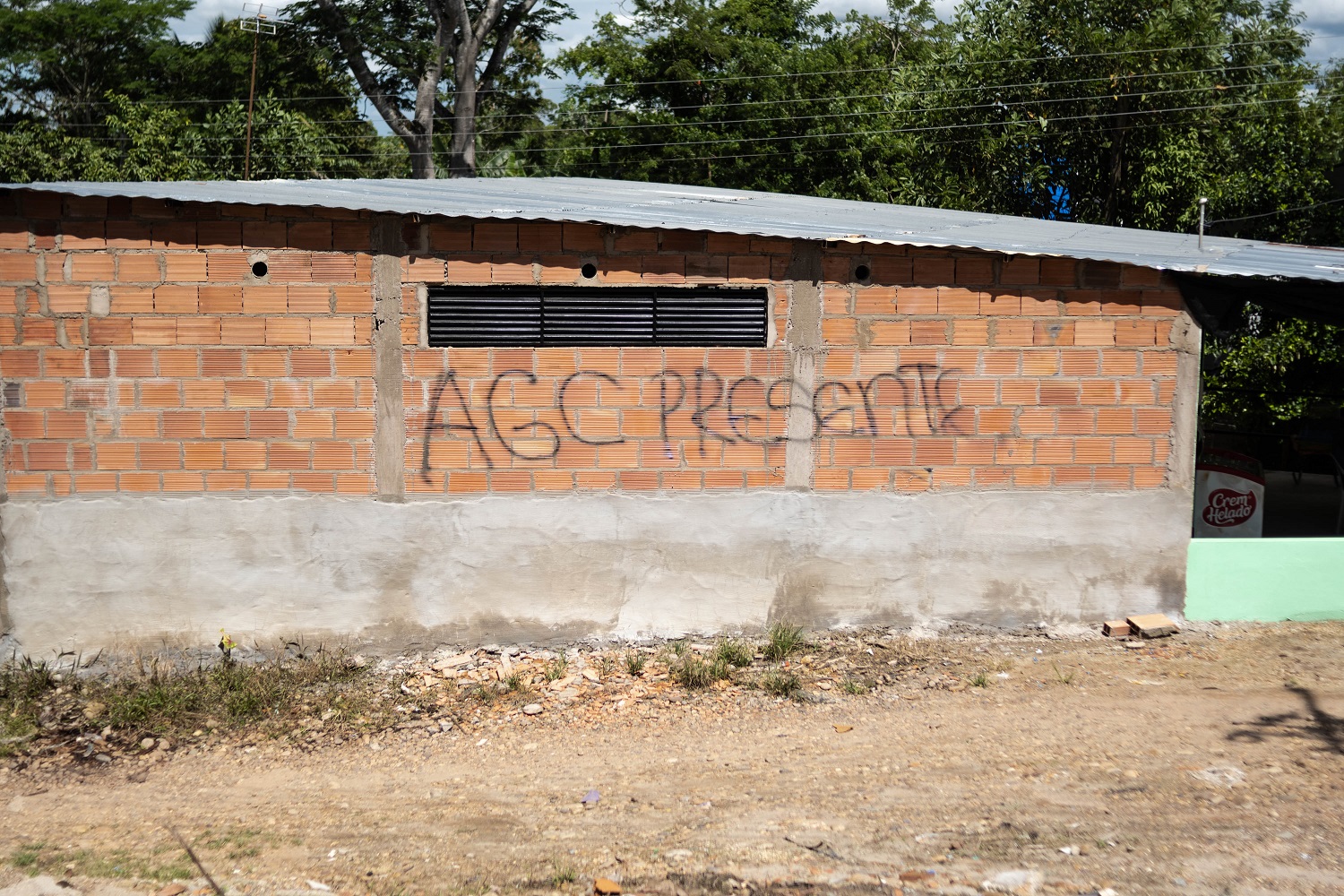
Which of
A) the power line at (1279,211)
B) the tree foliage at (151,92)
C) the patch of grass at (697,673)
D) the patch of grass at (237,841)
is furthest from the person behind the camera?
the tree foliage at (151,92)

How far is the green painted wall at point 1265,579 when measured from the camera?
21.9 ft

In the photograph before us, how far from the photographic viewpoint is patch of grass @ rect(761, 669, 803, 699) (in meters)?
5.90

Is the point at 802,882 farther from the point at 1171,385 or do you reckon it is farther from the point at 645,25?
the point at 645,25

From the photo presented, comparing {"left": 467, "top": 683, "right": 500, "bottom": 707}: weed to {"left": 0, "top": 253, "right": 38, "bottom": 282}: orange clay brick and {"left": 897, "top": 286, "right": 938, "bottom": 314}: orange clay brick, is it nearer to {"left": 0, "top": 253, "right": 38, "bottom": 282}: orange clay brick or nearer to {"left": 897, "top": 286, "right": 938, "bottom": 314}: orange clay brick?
{"left": 897, "top": 286, "right": 938, "bottom": 314}: orange clay brick

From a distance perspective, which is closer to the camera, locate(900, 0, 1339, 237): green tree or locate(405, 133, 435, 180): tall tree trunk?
locate(900, 0, 1339, 237): green tree

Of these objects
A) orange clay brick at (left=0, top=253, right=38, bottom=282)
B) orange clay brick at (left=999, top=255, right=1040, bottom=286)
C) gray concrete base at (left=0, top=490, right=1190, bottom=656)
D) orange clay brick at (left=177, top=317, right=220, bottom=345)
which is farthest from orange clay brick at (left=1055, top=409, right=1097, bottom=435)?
orange clay brick at (left=0, top=253, right=38, bottom=282)

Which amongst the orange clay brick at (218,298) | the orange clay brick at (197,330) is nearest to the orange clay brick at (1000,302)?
the orange clay brick at (218,298)

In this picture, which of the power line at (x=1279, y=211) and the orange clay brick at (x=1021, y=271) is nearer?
the orange clay brick at (x=1021, y=271)

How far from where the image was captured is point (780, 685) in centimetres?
591

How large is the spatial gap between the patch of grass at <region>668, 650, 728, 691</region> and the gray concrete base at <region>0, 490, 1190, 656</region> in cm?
39

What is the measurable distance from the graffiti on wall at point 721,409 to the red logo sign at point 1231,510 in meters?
2.87

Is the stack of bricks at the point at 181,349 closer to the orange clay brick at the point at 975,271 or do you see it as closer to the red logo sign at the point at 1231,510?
the orange clay brick at the point at 975,271

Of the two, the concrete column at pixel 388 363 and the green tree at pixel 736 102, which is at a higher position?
the green tree at pixel 736 102

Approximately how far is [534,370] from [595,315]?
481 mm
